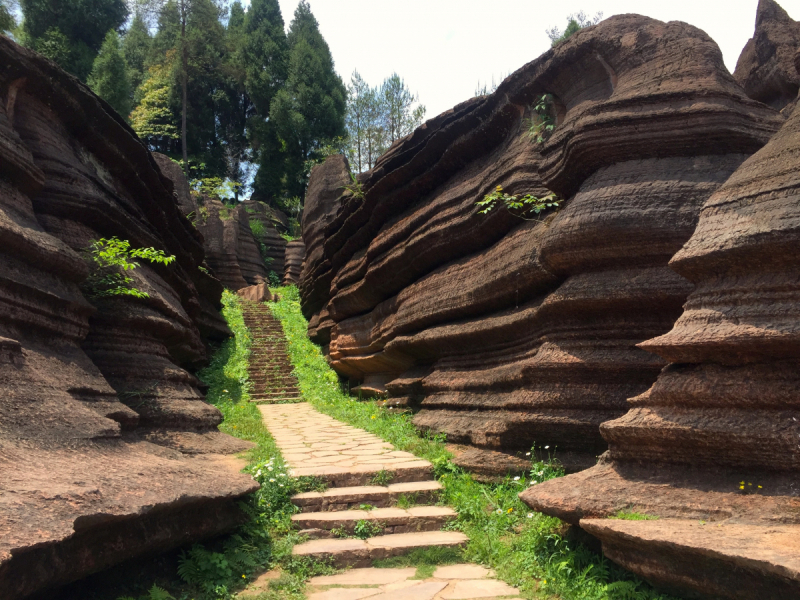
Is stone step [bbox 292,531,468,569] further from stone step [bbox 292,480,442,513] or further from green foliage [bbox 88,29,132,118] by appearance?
green foliage [bbox 88,29,132,118]

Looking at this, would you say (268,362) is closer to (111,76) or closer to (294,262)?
(294,262)

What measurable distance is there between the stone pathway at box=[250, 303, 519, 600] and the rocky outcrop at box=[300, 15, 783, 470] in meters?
0.75

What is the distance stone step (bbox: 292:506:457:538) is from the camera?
4422 millimetres

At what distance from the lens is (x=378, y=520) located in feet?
14.7

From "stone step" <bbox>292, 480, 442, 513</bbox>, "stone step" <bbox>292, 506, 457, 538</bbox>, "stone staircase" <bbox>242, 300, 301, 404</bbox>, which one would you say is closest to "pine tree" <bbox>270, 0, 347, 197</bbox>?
"stone staircase" <bbox>242, 300, 301, 404</bbox>

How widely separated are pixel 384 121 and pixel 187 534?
37041 mm

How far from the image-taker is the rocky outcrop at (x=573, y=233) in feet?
15.0

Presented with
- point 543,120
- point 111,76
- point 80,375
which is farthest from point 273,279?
point 80,375

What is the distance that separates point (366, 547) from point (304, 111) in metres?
36.3

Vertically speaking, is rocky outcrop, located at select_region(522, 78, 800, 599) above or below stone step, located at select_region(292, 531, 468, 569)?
above

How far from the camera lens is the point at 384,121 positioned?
38.2 metres

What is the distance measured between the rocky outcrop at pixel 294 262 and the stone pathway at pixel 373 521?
20.5 m

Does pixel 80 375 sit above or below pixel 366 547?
above

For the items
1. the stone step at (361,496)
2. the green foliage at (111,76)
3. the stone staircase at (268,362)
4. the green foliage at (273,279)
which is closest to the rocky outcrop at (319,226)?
the stone staircase at (268,362)
